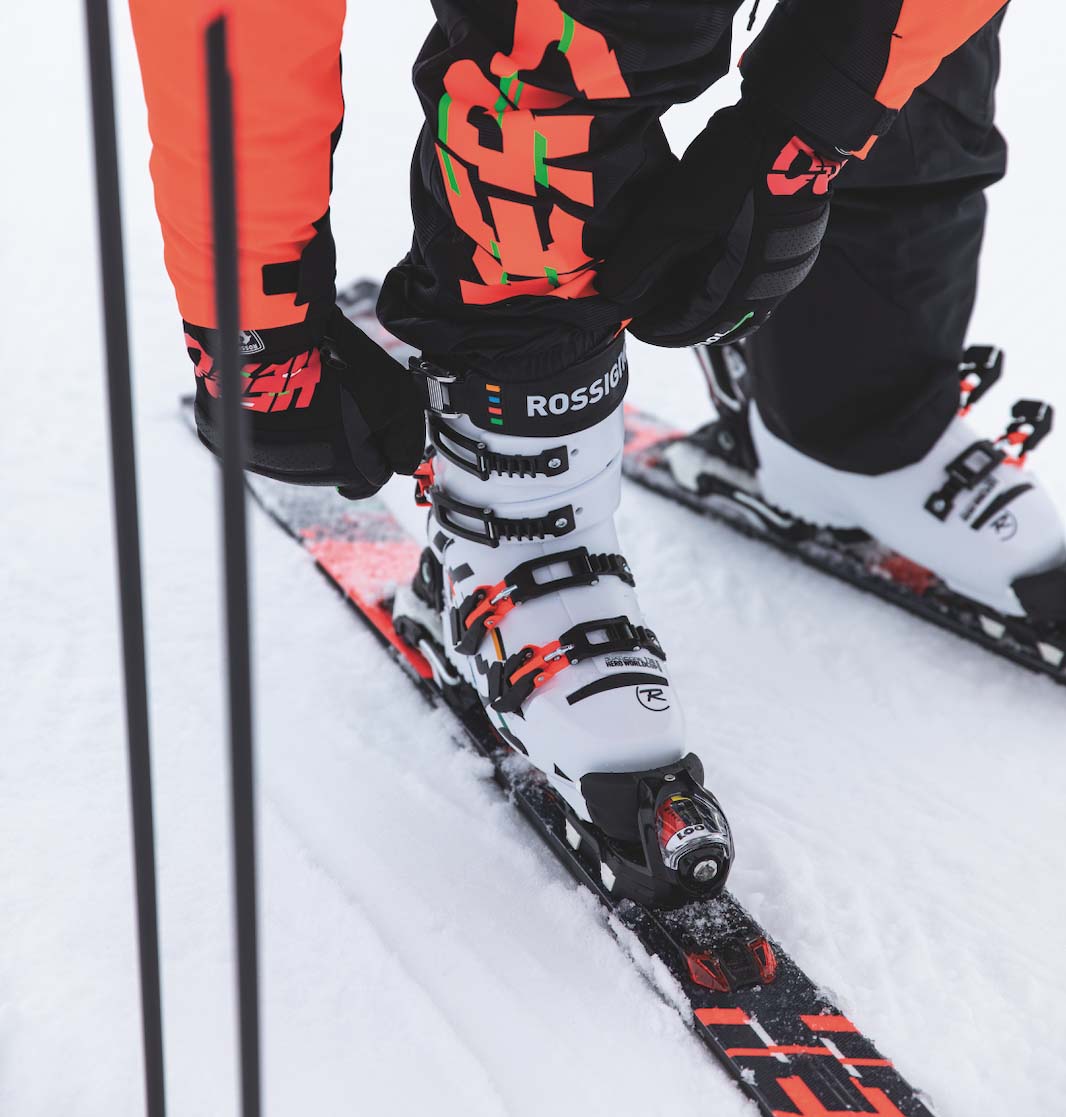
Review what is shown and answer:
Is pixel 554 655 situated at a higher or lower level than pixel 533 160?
lower

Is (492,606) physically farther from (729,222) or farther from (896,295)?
(896,295)

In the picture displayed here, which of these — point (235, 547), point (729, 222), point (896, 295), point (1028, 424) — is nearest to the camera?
point (235, 547)

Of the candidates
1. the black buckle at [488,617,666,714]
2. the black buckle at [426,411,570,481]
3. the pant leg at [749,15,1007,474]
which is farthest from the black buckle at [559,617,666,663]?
the pant leg at [749,15,1007,474]

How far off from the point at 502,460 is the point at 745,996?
0.48m

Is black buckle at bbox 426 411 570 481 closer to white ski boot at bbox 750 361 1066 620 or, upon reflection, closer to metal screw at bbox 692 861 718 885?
metal screw at bbox 692 861 718 885

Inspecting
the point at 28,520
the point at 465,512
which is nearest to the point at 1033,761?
the point at 465,512

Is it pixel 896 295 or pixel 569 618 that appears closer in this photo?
pixel 569 618

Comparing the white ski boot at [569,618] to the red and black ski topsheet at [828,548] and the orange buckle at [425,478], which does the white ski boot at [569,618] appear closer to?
the orange buckle at [425,478]

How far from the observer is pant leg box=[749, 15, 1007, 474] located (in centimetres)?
116

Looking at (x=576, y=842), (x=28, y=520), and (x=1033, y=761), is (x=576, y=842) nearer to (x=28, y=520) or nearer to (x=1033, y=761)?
(x=1033, y=761)

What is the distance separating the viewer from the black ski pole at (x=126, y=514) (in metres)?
0.40

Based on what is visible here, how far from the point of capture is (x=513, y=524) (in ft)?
3.38

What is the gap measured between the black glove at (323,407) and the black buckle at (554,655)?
0.20 meters

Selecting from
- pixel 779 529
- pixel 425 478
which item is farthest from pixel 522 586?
pixel 779 529
